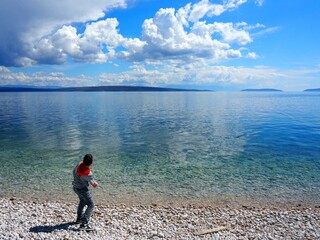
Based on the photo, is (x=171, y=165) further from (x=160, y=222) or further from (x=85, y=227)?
(x=85, y=227)

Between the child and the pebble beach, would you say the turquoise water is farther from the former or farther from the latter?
the child

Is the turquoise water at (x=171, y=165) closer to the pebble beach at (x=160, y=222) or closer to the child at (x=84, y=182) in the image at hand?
the pebble beach at (x=160, y=222)

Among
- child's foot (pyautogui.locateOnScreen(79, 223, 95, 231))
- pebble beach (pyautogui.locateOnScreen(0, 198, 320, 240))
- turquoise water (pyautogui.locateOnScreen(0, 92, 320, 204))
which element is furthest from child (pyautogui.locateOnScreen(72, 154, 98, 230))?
turquoise water (pyautogui.locateOnScreen(0, 92, 320, 204))

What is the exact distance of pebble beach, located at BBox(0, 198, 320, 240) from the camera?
1175 centimetres

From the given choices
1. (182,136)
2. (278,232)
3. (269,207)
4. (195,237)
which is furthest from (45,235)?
(182,136)

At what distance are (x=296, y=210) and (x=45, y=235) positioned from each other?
13.1 m

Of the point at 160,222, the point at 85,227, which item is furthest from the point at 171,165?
the point at 85,227

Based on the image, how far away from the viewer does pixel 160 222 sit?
13.3 metres

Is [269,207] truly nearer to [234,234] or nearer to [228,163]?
[234,234]

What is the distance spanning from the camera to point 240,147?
32.3 m

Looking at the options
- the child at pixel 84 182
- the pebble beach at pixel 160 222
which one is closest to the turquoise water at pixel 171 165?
the pebble beach at pixel 160 222

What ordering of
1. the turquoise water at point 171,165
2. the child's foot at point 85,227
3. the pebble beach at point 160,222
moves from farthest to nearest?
the turquoise water at point 171,165 < the child's foot at point 85,227 < the pebble beach at point 160,222

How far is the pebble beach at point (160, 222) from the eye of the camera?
11750 mm

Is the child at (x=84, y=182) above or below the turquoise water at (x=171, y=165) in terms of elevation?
above
